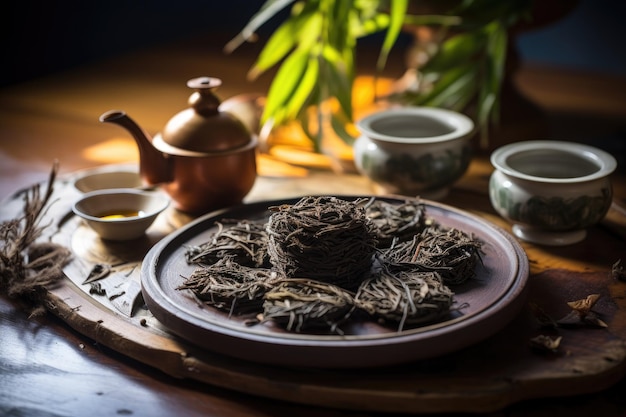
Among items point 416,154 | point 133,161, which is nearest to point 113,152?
point 133,161

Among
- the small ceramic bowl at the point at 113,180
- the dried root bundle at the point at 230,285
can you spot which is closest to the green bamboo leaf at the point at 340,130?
the small ceramic bowl at the point at 113,180

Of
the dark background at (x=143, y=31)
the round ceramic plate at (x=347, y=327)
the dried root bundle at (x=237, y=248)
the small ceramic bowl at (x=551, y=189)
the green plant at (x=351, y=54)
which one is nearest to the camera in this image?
the round ceramic plate at (x=347, y=327)

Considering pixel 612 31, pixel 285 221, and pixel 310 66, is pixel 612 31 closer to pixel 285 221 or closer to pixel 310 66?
pixel 310 66

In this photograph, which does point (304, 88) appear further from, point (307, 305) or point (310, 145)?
point (307, 305)

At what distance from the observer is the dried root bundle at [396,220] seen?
122cm

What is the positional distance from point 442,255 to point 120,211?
602mm

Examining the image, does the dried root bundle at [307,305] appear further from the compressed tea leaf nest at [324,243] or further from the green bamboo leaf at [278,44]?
the green bamboo leaf at [278,44]

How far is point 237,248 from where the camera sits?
116 centimetres

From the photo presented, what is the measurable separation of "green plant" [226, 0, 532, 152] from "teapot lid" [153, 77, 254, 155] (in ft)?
1.04

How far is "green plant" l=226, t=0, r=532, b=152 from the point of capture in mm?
1692

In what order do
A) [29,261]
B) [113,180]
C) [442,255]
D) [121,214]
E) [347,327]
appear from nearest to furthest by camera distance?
[347,327], [442,255], [29,261], [121,214], [113,180]

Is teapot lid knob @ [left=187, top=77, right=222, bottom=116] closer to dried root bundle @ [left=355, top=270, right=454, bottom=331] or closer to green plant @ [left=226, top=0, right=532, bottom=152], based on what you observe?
→ green plant @ [left=226, top=0, right=532, bottom=152]

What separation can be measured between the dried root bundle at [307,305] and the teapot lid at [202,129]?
456 mm

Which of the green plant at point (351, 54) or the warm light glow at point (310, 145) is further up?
the green plant at point (351, 54)
